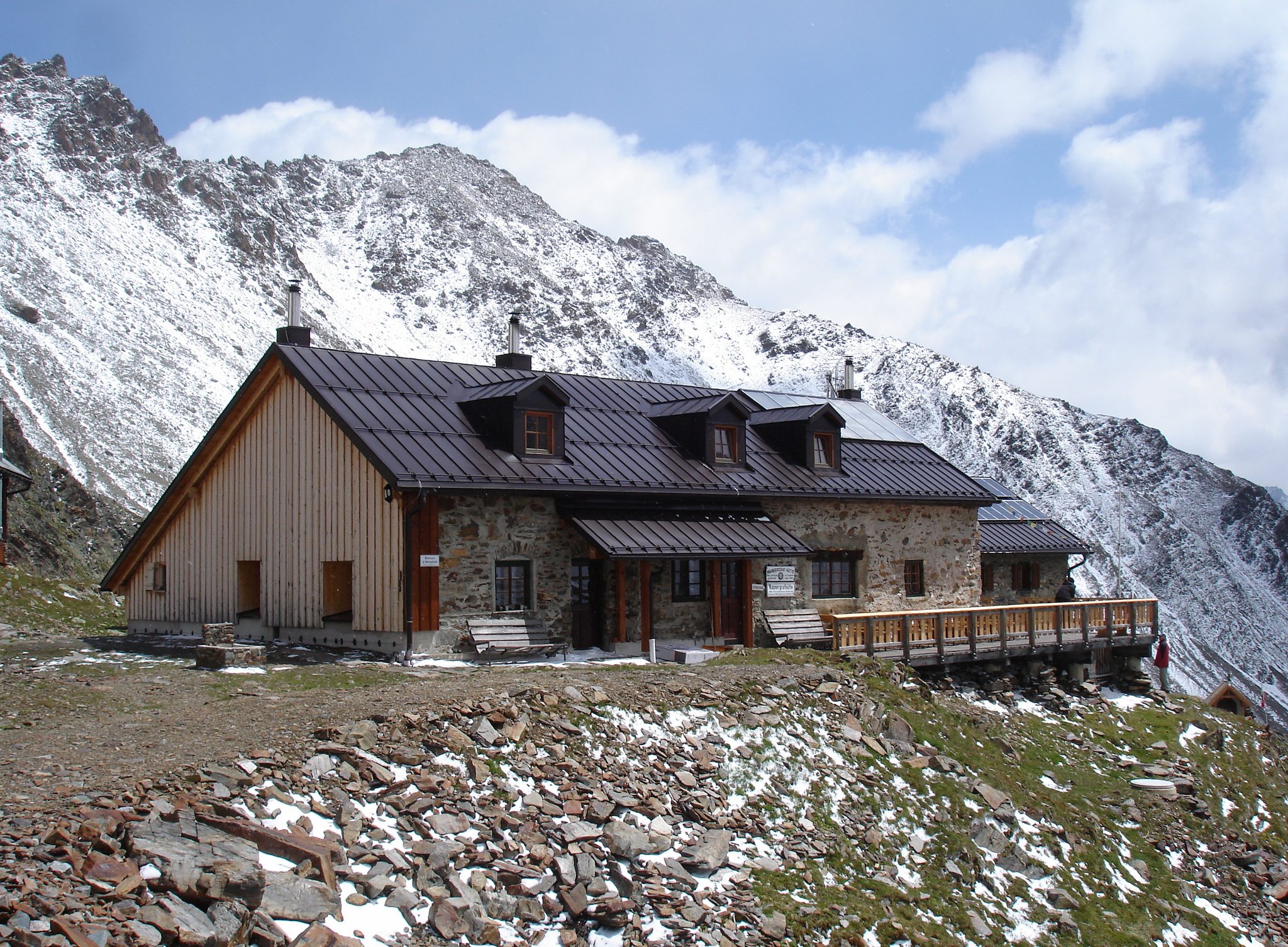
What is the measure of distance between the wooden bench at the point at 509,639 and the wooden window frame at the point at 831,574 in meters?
6.65

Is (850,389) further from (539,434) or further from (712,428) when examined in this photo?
(539,434)

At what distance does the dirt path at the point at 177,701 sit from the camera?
1035cm

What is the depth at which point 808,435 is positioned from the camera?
25.8m

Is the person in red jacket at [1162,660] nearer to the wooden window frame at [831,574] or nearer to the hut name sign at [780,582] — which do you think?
the wooden window frame at [831,574]

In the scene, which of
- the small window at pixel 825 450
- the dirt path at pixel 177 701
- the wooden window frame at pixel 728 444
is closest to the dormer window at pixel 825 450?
the small window at pixel 825 450

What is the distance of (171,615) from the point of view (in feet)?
80.8

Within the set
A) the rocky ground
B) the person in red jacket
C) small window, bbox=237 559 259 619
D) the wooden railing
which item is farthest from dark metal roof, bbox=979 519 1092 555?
small window, bbox=237 559 259 619

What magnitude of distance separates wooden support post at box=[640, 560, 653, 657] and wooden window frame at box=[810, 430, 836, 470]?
567cm

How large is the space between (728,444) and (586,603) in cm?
514

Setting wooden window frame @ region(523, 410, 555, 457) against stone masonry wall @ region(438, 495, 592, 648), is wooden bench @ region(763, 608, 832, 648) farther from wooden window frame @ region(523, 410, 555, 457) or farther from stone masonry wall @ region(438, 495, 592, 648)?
wooden window frame @ region(523, 410, 555, 457)

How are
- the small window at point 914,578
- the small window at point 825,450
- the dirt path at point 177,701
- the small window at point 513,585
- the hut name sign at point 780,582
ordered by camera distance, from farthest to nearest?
the small window at point 914,578 < the small window at point 825,450 < the hut name sign at point 780,582 < the small window at point 513,585 < the dirt path at point 177,701

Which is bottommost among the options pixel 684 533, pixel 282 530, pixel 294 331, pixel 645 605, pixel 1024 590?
pixel 1024 590

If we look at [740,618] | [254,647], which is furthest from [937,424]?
[254,647]

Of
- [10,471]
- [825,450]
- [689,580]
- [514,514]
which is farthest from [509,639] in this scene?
[10,471]
